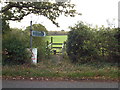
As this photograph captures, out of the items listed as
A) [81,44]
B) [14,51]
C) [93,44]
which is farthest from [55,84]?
[93,44]

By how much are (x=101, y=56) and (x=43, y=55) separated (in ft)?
11.1

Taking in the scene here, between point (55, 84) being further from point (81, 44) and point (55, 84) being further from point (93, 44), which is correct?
point (93, 44)

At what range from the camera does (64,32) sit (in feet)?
30.9

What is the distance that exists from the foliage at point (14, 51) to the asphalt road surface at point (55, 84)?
2.31 m

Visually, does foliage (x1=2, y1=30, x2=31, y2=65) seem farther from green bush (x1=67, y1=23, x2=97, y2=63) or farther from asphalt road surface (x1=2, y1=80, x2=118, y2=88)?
green bush (x1=67, y1=23, x2=97, y2=63)

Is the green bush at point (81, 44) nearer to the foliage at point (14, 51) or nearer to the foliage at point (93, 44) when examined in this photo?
the foliage at point (93, 44)

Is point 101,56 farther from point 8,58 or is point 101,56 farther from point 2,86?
point 2,86

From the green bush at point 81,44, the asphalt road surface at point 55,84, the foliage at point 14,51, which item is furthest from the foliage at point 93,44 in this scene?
the asphalt road surface at point 55,84

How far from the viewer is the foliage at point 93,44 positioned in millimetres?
8406

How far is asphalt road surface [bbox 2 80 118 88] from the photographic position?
5.21 meters

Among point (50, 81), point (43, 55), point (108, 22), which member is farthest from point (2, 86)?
point (108, 22)

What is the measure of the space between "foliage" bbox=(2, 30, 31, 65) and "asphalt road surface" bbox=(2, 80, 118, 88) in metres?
2.31

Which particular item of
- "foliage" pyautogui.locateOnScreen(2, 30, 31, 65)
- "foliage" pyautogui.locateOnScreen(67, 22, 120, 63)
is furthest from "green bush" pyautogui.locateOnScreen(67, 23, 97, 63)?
"foliage" pyautogui.locateOnScreen(2, 30, 31, 65)

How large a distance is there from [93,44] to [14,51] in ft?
13.6
